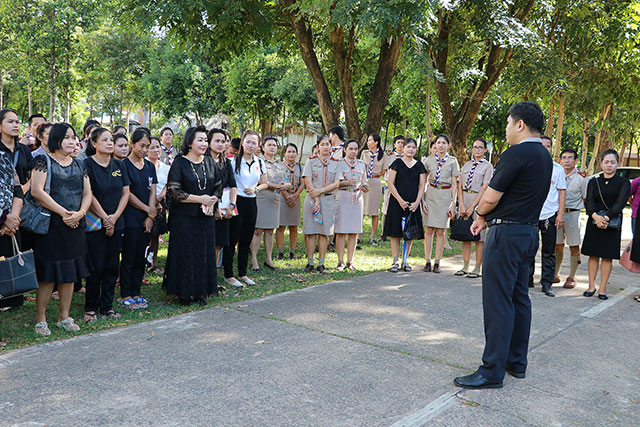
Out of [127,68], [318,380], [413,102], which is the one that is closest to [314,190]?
[318,380]

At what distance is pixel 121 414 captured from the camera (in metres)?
3.61

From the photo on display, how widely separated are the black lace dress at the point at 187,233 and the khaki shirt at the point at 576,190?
5.47m

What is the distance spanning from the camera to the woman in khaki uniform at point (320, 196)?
326 inches

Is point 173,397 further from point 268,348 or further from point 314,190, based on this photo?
point 314,190

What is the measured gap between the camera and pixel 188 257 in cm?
616

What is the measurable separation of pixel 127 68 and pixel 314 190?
31599 millimetres

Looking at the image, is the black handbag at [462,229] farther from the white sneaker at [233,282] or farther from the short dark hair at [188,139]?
the short dark hair at [188,139]

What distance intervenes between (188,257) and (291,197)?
10.1 ft

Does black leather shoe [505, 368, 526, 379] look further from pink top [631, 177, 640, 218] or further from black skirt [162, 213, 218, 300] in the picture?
pink top [631, 177, 640, 218]

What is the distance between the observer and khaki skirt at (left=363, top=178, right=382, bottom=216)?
Answer: 11.7 m

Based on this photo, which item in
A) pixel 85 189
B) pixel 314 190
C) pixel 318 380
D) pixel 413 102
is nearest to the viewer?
pixel 318 380

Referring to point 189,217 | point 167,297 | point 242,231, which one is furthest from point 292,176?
point 167,297

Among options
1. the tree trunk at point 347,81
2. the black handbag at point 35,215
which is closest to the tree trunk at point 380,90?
the tree trunk at point 347,81

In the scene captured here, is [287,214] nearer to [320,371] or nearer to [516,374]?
[320,371]
